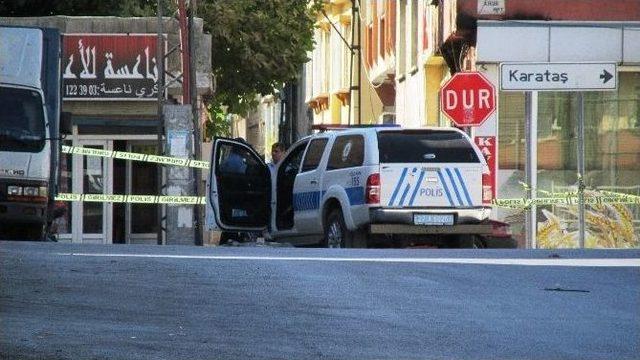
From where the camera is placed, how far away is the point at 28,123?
2455cm

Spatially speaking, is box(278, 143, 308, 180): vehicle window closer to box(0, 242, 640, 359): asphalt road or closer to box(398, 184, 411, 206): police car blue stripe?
box(398, 184, 411, 206): police car blue stripe

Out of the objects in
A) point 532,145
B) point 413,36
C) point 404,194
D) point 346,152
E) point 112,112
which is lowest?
point 404,194

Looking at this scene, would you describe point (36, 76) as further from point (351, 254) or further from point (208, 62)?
point (208, 62)

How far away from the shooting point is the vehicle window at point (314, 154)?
75.7ft

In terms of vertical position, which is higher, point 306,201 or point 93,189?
point 93,189

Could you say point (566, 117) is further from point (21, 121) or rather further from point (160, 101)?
point (21, 121)

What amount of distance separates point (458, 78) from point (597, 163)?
185 inches

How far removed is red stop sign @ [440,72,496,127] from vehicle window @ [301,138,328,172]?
380cm

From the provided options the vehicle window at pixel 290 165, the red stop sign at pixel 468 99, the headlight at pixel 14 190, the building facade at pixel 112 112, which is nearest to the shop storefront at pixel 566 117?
the red stop sign at pixel 468 99

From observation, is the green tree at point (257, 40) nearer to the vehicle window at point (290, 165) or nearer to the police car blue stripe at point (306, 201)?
the vehicle window at point (290, 165)

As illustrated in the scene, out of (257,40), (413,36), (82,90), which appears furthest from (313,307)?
(257,40)

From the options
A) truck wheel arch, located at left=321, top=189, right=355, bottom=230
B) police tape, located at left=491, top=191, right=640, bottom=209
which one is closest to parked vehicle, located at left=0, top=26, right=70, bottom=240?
truck wheel arch, located at left=321, top=189, right=355, bottom=230

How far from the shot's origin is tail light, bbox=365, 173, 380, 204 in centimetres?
2125

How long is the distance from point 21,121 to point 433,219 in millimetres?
6412
